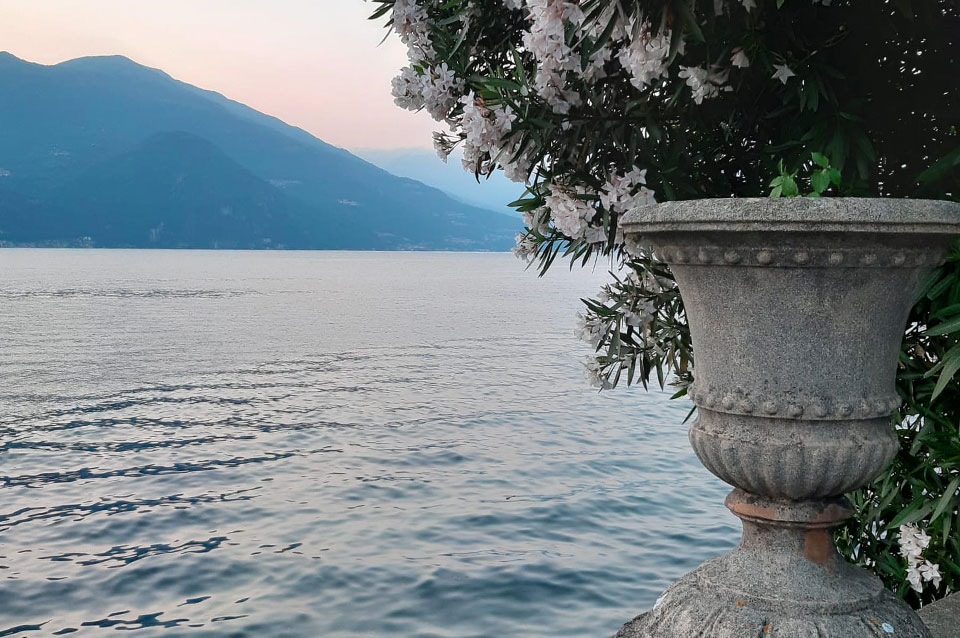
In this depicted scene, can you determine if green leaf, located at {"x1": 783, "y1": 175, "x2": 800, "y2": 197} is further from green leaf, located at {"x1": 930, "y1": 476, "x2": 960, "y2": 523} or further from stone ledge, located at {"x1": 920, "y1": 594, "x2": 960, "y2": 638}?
stone ledge, located at {"x1": 920, "y1": 594, "x2": 960, "y2": 638}

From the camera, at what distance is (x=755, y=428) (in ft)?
7.66

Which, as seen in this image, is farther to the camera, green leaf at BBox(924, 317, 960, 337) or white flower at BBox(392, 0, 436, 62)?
white flower at BBox(392, 0, 436, 62)

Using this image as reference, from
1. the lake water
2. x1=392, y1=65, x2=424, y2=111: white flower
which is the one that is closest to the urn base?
x1=392, y1=65, x2=424, y2=111: white flower

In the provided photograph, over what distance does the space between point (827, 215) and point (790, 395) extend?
51 centimetres

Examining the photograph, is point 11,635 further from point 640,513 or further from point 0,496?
point 640,513

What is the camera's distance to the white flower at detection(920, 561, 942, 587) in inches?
143

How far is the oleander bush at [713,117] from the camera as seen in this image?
2814 millimetres

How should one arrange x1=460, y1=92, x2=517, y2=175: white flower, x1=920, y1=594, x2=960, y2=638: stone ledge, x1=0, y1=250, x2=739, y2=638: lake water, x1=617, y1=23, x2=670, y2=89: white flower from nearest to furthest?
x1=617, y1=23, x2=670, y2=89: white flower < x1=920, y1=594, x2=960, y2=638: stone ledge < x1=460, y1=92, x2=517, y2=175: white flower < x1=0, y1=250, x2=739, y2=638: lake water

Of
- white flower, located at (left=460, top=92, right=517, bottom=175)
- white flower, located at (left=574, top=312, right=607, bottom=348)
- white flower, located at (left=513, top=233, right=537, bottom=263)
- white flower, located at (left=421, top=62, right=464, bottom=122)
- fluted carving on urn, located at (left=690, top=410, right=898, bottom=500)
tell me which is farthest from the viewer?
white flower, located at (left=513, top=233, right=537, bottom=263)

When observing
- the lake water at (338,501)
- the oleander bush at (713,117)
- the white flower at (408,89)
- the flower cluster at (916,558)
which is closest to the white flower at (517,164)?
the oleander bush at (713,117)

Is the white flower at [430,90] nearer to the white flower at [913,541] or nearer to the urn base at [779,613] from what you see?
the urn base at [779,613]

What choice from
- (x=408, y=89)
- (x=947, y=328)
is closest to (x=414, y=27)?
(x=408, y=89)

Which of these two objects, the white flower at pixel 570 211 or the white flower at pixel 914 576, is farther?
the white flower at pixel 914 576

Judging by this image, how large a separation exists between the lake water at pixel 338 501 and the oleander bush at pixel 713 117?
13.5 ft
